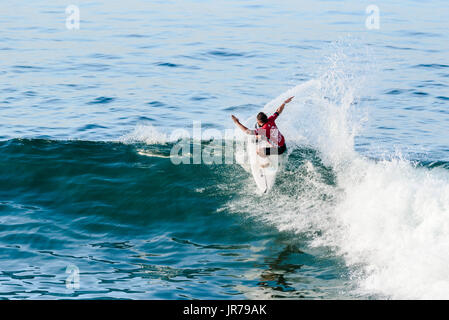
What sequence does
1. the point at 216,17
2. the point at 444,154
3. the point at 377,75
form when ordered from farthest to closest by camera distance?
the point at 216,17, the point at 377,75, the point at 444,154

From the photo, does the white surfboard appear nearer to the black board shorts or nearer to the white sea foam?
the black board shorts

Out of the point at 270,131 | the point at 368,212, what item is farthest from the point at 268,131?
the point at 368,212

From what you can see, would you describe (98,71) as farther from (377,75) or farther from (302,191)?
(302,191)

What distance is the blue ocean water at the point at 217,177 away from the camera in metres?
11.9

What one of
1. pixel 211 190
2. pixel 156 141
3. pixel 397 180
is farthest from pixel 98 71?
pixel 397 180

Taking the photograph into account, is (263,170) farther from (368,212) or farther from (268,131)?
(368,212)

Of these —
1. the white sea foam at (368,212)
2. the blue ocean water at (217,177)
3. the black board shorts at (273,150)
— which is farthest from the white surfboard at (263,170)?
the blue ocean water at (217,177)

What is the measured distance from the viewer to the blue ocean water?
11.9m

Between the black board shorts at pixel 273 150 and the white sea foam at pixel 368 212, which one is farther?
the black board shorts at pixel 273 150

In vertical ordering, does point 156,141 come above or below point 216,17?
below

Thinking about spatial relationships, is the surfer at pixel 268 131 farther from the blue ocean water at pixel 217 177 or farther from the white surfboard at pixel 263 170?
the blue ocean water at pixel 217 177

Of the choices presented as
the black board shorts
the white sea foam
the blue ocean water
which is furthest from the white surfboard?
the blue ocean water

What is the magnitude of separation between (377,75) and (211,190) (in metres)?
16.4

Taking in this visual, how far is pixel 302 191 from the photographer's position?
1555cm
